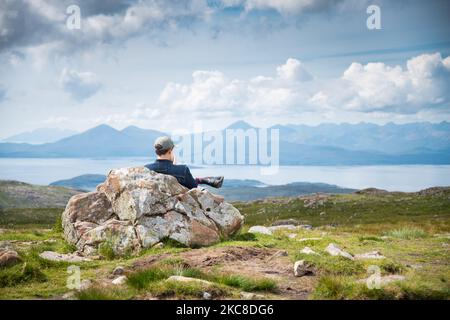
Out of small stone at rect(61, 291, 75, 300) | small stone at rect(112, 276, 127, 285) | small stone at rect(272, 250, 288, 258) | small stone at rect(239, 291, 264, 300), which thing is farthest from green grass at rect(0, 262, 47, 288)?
small stone at rect(272, 250, 288, 258)

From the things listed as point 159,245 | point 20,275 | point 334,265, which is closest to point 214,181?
point 159,245

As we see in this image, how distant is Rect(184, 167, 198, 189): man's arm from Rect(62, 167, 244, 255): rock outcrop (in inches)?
23.7

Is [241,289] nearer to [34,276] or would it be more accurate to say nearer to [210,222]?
[34,276]

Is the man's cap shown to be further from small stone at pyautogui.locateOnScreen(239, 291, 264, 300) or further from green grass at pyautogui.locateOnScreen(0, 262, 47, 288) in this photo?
small stone at pyautogui.locateOnScreen(239, 291, 264, 300)

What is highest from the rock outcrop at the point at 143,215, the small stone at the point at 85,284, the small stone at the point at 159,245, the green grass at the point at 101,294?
the rock outcrop at the point at 143,215

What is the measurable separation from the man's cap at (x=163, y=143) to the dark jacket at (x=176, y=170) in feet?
→ 2.99

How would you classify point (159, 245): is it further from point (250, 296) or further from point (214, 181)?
point (250, 296)

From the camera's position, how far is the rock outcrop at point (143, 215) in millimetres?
17562

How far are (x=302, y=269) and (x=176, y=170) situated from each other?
7.71 meters

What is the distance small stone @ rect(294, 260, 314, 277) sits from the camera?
1370cm

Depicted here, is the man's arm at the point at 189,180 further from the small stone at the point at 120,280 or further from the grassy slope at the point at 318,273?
the small stone at the point at 120,280

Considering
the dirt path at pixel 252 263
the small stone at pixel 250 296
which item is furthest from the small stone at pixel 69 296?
the small stone at pixel 250 296

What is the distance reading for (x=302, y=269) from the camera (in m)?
13.8
